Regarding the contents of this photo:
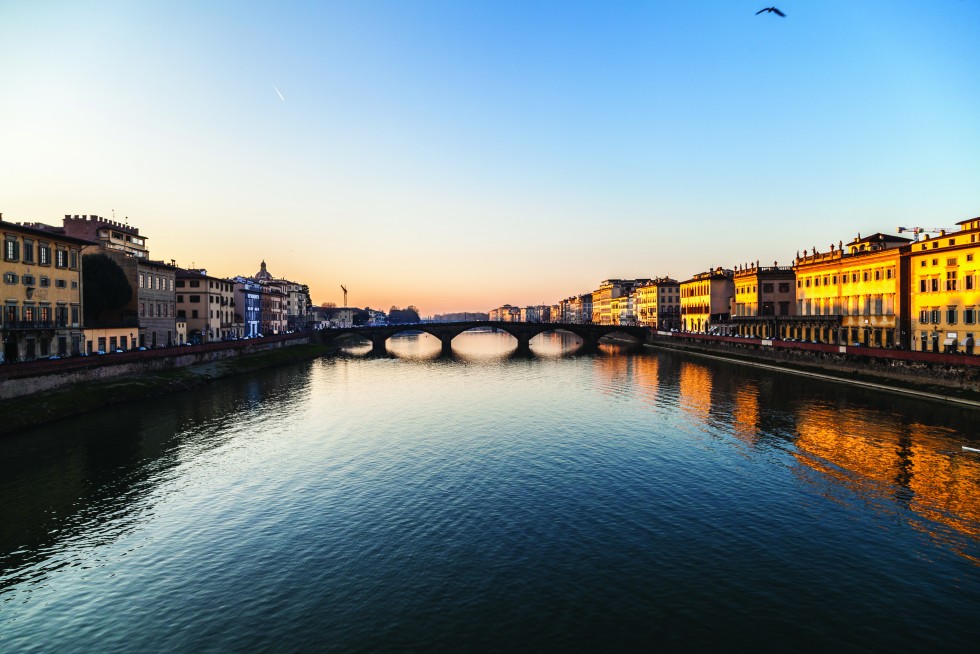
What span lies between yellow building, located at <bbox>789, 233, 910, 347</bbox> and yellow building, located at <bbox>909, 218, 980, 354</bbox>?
4122 mm

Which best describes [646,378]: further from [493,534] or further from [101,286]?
[101,286]

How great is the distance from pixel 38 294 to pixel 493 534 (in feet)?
217

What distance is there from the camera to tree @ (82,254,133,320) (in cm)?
7775

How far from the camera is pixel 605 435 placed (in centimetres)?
4712

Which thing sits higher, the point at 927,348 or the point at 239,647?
the point at 927,348

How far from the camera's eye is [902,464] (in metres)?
36.8

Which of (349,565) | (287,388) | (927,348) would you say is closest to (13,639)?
(349,565)

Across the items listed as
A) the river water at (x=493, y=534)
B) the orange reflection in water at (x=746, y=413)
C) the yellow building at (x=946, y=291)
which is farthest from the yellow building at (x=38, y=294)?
the yellow building at (x=946, y=291)

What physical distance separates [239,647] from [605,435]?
35045 mm

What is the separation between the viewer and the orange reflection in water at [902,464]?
94.1 feet

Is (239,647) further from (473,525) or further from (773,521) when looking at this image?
(773,521)

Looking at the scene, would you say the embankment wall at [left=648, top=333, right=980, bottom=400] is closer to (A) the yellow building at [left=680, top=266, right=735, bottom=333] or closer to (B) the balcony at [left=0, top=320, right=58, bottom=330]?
(A) the yellow building at [left=680, top=266, right=735, bottom=333]

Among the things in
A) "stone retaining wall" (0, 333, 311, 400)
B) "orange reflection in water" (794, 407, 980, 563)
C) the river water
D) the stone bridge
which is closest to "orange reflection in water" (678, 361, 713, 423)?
the river water

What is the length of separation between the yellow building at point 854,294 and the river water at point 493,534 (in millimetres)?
36324
